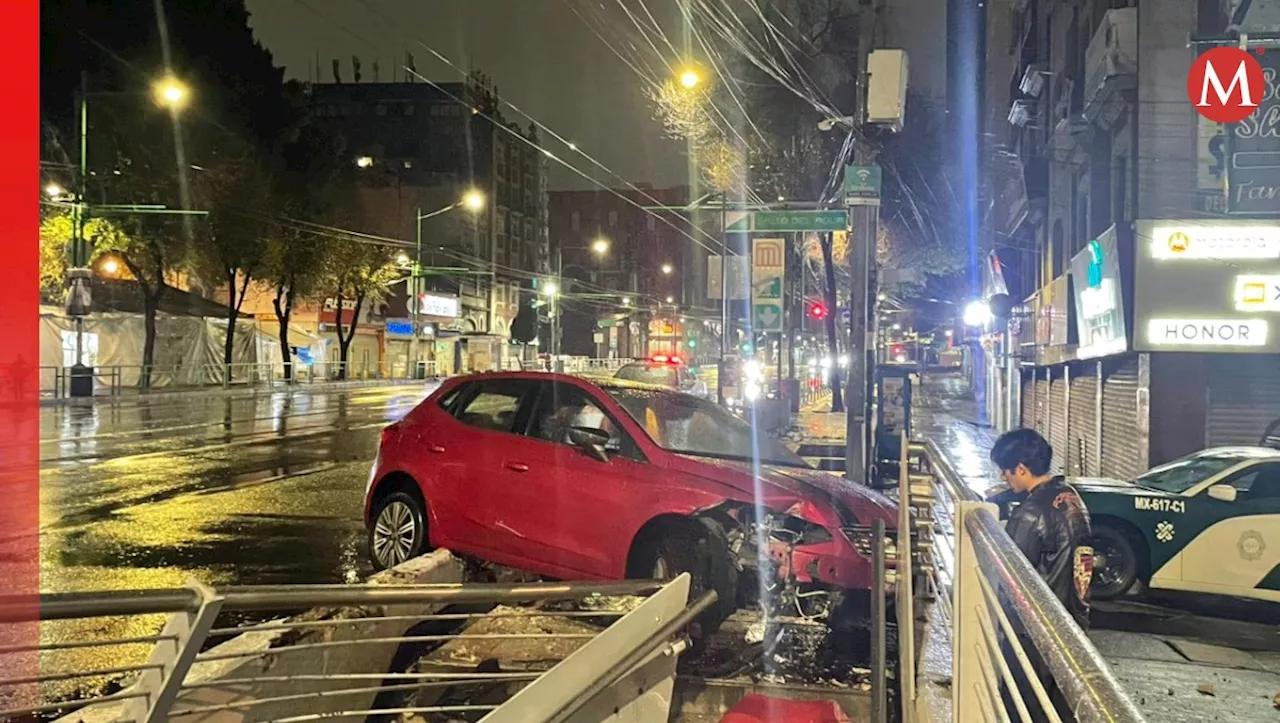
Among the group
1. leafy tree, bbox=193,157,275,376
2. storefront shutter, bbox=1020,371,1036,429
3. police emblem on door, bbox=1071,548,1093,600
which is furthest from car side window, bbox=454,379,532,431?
leafy tree, bbox=193,157,275,376

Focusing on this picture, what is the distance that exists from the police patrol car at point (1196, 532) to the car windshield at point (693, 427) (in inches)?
82.1

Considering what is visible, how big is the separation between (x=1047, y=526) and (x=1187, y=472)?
560 cm

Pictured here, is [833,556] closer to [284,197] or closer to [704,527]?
[704,527]

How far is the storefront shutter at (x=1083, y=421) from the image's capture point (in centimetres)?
1582

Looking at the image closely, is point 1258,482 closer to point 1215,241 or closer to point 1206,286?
point 1206,286

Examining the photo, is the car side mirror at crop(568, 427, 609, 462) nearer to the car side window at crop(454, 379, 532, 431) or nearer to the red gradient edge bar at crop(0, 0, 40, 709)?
the car side window at crop(454, 379, 532, 431)

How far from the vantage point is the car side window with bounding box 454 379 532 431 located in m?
7.45

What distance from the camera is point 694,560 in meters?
6.26

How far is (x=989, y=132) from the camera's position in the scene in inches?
1085

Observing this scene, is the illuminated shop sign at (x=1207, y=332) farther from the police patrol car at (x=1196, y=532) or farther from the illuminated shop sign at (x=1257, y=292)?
the police patrol car at (x=1196, y=532)

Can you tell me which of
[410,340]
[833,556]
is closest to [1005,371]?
Answer: [833,556]

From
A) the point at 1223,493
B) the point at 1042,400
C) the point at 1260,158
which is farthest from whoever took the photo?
the point at 1042,400

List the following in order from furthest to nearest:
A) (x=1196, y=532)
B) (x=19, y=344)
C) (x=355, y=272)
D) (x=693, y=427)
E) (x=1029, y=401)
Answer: (x=355, y=272)
(x=19, y=344)
(x=1029, y=401)
(x=1196, y=532)
(x=693, y=427)

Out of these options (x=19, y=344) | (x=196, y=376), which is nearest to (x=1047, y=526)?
(x=19, y=344)
